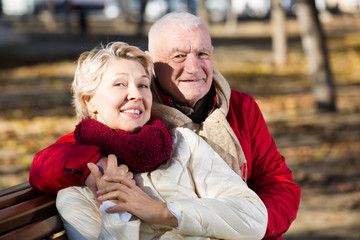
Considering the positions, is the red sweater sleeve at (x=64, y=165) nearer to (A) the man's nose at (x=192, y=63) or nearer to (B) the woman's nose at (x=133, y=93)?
(B) the woman's nose at (x=133, y=93)

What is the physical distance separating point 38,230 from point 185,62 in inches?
43.8

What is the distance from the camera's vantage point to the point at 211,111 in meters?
3.09

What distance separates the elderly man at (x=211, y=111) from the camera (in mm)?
3004


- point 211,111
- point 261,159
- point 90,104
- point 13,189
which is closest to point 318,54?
point 261,159

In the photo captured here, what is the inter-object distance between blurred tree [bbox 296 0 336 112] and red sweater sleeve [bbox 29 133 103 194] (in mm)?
8888

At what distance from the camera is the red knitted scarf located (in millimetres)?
2475

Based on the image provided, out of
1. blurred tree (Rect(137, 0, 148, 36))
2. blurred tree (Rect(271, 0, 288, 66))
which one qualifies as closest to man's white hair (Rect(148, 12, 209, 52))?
blurred tree (Rect(271, 0, 288, 66))

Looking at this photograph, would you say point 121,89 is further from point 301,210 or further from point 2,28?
point 2,28

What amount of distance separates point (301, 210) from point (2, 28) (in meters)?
21.8

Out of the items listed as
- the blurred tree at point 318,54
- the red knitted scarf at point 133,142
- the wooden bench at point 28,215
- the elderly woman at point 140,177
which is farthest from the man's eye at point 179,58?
the blurred tree at point 318,54

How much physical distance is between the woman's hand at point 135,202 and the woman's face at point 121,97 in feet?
0.97

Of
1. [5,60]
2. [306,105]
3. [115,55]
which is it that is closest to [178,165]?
[115,55]

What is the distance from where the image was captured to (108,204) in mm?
2326

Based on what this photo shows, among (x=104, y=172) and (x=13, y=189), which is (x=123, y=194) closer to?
(x=104, y=172)
